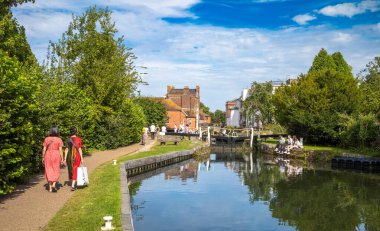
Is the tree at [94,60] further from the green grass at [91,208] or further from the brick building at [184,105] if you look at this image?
the brick building at [184,105]

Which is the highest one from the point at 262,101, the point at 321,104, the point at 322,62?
the point at 322,62

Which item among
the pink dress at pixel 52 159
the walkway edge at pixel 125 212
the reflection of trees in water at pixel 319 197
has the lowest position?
the reflection of trees in water at pixel 319 197

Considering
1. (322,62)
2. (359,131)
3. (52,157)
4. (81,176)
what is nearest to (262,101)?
(322,62)

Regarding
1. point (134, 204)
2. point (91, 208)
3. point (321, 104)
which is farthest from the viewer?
point (321, 104)

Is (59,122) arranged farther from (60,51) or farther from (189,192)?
(60,51)

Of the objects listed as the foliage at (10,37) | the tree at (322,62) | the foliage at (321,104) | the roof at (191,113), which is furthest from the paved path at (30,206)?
the roof at (191,113)

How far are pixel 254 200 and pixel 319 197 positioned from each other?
11.7 feet

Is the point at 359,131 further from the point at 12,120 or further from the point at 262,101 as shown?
the point at 262,101

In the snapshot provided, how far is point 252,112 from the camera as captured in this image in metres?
68.8

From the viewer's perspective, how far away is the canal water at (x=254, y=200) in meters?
14.1

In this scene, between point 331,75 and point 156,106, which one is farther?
point 156,106

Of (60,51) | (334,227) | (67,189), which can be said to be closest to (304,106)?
(60,51)

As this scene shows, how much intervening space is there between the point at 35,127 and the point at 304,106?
32.6 meters

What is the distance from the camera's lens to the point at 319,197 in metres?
19.7
